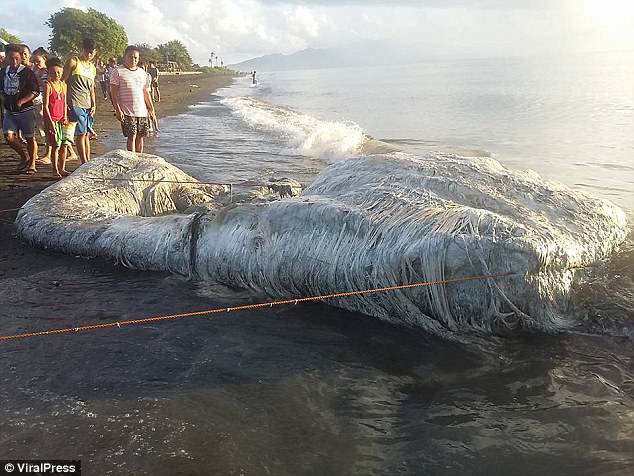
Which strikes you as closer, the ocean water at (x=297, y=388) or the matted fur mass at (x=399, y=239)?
the ocean water at (x=297, y=388)

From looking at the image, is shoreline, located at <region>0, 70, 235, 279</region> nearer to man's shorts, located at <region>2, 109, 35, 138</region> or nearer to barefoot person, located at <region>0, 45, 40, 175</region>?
barefoot person, located at <region>0, 45, 40, 175</region>

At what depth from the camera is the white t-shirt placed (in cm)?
902

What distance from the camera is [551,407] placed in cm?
303

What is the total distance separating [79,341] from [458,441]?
2664mm

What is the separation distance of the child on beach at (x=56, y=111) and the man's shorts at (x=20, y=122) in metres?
0.50

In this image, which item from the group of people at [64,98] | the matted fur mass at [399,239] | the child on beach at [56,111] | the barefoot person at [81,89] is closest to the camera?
the matted fur mass at [399,239]

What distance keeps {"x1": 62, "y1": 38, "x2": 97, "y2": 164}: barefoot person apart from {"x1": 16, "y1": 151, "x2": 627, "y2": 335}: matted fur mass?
3.86 m

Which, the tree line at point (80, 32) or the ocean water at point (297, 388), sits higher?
the tree line at point (80, 32)

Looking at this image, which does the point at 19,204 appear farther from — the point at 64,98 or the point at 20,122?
the point at 20,122

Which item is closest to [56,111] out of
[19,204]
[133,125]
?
[133,125]

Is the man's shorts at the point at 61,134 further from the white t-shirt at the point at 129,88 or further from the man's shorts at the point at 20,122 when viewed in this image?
the white t-shirt at the point at 129,88

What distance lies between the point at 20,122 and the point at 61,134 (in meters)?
0.94

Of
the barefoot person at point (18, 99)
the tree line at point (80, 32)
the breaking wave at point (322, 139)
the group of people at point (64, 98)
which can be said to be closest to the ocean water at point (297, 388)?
the group of people at point (64, 98)

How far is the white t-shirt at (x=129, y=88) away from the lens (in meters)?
9.02
